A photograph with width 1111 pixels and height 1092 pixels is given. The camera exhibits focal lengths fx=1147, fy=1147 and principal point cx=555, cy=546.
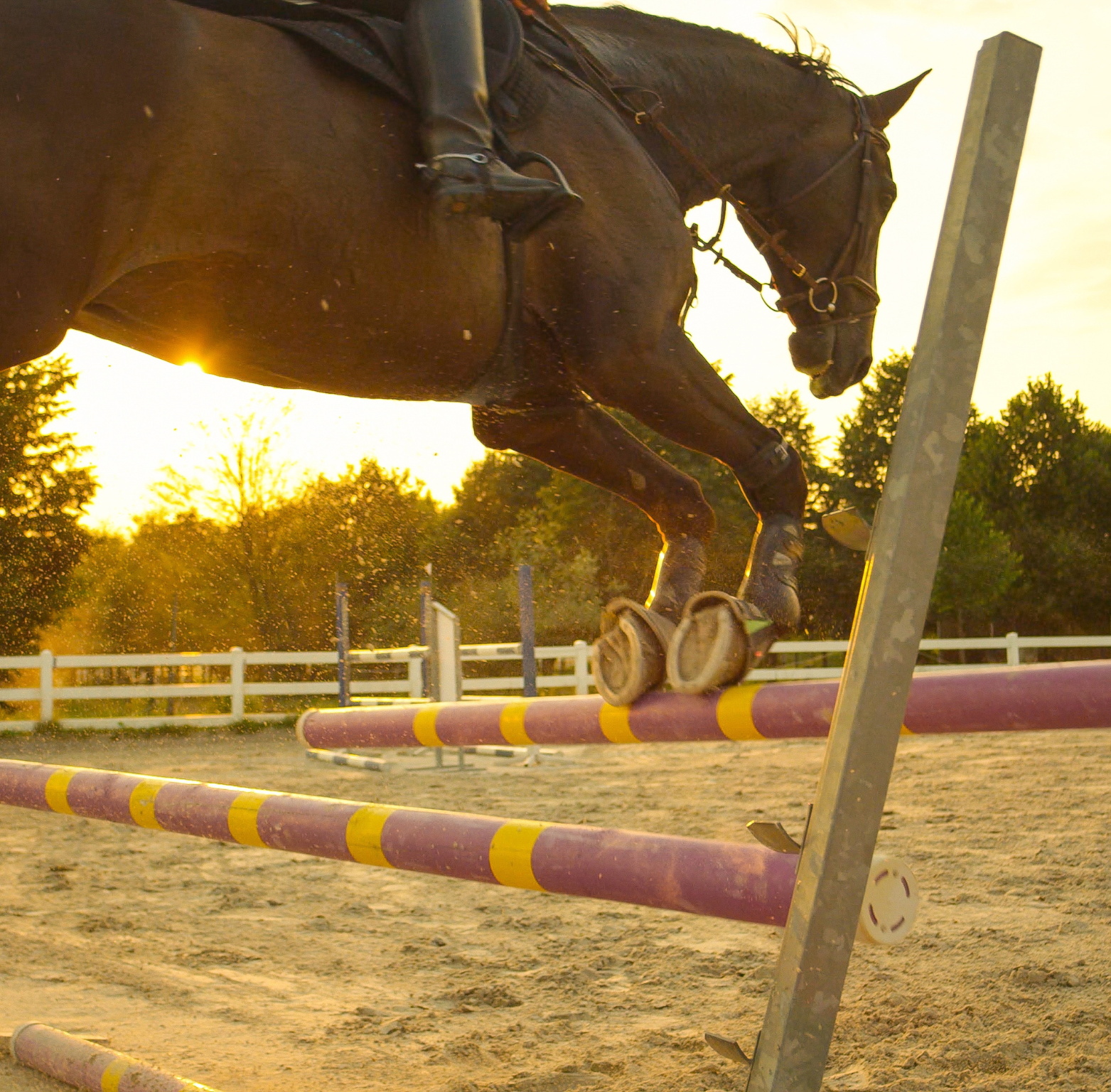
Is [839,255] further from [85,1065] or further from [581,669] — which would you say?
[581,669]

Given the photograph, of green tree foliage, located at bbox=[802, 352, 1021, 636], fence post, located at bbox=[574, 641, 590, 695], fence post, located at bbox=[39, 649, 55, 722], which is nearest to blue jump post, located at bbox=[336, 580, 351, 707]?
fence post, located at bbox=[574, 641, 590, 695]

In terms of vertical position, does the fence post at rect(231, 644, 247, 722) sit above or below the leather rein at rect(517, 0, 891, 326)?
below

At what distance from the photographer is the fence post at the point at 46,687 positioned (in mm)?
13266

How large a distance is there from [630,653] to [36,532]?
20974 mm

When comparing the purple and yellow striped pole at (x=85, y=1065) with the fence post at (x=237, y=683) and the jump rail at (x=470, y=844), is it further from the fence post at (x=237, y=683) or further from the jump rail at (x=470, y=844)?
the fence post at (x=237, y=683)

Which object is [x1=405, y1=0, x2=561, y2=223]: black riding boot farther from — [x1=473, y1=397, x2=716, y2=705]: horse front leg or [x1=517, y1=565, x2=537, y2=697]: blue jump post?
[x1=517, y1=565, x2=537, y2=697]: blue jump post

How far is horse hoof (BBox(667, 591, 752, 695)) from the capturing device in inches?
80.0

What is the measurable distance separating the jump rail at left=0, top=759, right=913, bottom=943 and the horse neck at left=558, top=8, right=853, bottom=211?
1620 mm

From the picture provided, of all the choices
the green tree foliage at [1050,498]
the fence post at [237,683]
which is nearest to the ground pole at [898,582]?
the fence post at [237,683]

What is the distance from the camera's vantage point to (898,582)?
1.41 meters

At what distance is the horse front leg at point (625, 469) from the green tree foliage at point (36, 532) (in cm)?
1786

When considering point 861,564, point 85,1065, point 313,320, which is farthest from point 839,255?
point 861,564

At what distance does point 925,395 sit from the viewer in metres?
1.43

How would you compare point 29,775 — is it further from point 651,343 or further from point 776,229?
point 776,229
